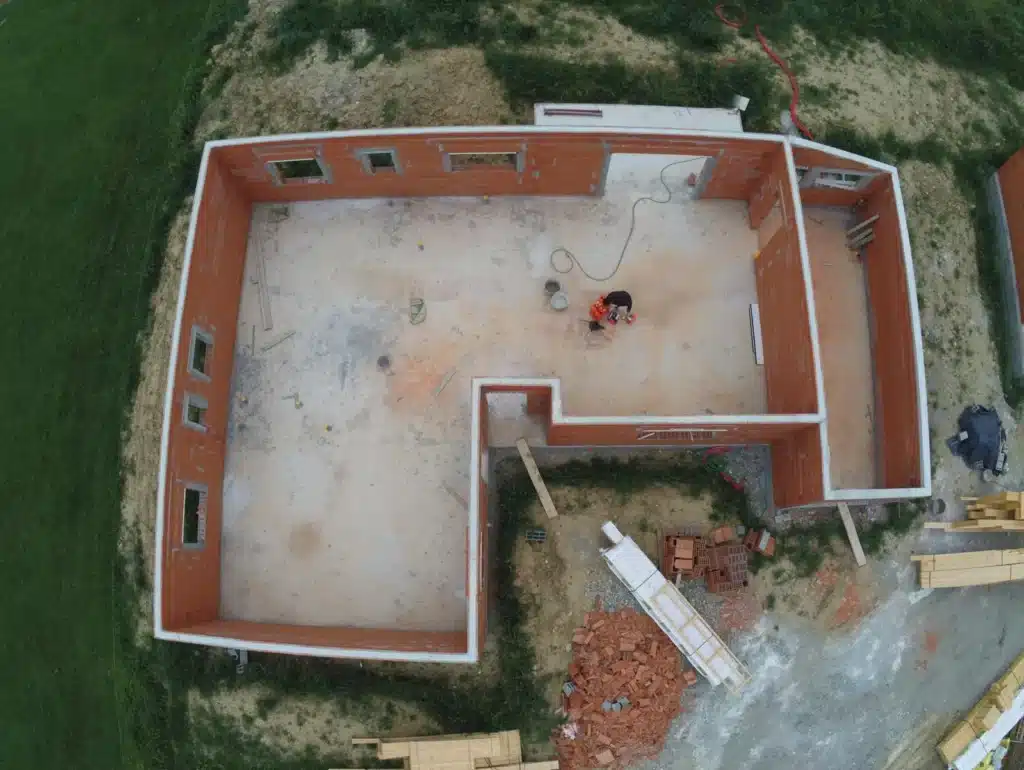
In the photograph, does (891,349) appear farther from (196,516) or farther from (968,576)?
(196,516)

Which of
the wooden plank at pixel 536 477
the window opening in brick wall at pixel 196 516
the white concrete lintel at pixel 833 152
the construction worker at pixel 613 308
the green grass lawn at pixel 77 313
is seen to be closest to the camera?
the window opening in brick wall at pixel 196 516

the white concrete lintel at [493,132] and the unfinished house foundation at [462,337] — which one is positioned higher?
the white concrete lintel at [493,132]

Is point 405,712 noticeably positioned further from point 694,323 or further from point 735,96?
point 735,96

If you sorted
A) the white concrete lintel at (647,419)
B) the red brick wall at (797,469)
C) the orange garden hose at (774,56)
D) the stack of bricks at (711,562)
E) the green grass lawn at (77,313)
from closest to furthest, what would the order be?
the white concrete lintel at (647,419) → the red brick wall at (797,469) → the stack of bricks at (711,562) → the green grass lawn at (77,313) → the orange garden hose at (774,56)

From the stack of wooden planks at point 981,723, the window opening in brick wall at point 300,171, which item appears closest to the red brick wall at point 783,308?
the stack of wooden planks at point 981,723

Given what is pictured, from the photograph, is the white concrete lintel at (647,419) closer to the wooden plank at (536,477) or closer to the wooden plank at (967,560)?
the wooden plank at (536,477)

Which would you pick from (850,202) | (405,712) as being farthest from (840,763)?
(850,202)
